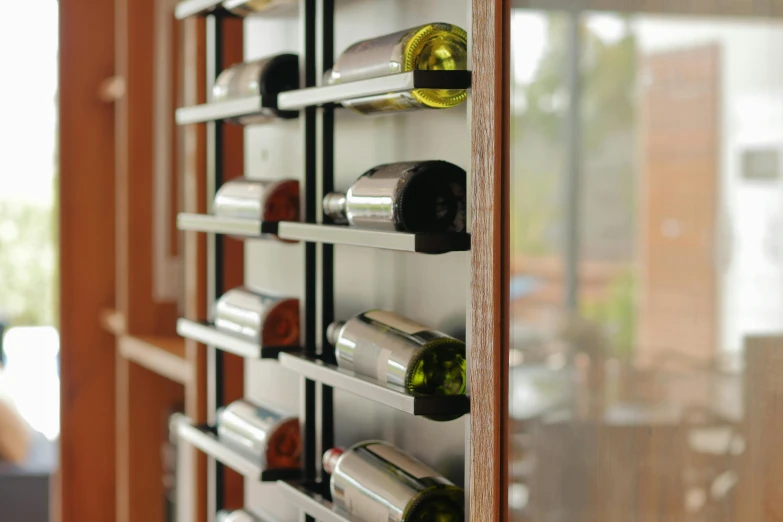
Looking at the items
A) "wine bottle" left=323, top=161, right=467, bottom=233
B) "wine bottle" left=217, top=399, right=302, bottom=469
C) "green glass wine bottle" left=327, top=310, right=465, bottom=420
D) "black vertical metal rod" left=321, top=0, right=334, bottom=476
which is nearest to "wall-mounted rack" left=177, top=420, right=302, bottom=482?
"wine bottle" left=217, top=399, right=302, bottom=469

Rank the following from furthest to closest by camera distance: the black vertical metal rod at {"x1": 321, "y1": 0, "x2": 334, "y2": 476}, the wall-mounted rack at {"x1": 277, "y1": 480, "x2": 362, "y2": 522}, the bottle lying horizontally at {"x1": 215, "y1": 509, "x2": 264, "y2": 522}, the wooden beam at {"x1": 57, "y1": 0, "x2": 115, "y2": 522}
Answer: the wooden beam at {"x1": 57, "y1": 0, "x2": 115, "y2": 522} → the bottle lying horizontally at {"x1": 215, "y1": 509, "x2": 264, "y2": 522} → the black vertical metal rod at {"x1": 321, "y1": 0, "x2": 334, "y2": 476} → the wall-mounted rack at {"x1": 277, "y1": 480, "x2": 362, "y2": 522}

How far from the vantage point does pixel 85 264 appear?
2.55 meters

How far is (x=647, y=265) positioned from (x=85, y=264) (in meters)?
2.12

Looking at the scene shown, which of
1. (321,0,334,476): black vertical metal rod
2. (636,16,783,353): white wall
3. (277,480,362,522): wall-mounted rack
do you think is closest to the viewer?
(636,16,783,353): white wall

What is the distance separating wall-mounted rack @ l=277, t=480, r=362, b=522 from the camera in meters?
1.02

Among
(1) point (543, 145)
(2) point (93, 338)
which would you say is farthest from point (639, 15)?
(2) point (93, 338)

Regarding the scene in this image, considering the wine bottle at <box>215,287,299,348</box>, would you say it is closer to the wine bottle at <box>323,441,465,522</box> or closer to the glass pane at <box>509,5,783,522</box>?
the wine bottle at <box>323,441,465,522</box>

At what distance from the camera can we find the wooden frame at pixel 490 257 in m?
0.80

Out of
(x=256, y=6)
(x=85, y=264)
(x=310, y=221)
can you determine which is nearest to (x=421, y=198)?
(x=310, y=221)

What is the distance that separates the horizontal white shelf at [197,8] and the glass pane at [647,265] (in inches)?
27.1

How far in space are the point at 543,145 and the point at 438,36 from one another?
200 mm

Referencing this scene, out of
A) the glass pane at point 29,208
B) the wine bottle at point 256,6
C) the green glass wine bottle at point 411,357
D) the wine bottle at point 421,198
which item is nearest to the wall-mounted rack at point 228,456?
the green glass wine bottle at point 411,357

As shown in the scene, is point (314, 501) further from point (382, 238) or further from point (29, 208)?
point (29, 208)

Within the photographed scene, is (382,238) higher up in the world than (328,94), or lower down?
lower down
